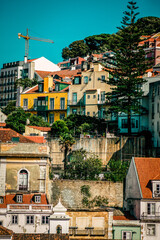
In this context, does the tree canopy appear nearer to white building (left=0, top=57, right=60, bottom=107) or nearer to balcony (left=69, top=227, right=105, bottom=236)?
white building (left=0, top=57, right=60, bottom=107)

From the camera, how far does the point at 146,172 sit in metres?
48.0

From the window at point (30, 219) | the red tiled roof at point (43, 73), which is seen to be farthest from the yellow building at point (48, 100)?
the window at point (30, 219)

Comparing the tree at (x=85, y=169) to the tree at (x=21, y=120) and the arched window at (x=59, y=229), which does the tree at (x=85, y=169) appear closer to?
the arched window at (x=59, y=229)

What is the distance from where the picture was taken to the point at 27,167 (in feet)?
158

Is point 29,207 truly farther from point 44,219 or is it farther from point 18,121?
point 18,121

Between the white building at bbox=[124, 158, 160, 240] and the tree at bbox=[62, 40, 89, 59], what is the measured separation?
75876mm

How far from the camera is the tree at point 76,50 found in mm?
123562

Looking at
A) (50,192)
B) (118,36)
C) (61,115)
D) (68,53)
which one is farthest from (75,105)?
(68,53)

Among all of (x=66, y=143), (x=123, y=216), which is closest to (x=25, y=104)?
(x=66, y=143)

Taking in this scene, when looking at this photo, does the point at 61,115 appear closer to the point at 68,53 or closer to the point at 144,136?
the point at 144,136

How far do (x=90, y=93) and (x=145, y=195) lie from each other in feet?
97.3

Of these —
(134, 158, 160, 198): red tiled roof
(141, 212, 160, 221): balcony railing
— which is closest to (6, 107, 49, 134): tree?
(134, 158, 160, 198): red tiled roof

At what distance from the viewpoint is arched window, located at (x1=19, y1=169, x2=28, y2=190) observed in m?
47.9

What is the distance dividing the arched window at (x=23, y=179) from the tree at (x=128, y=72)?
17557 millimetres
